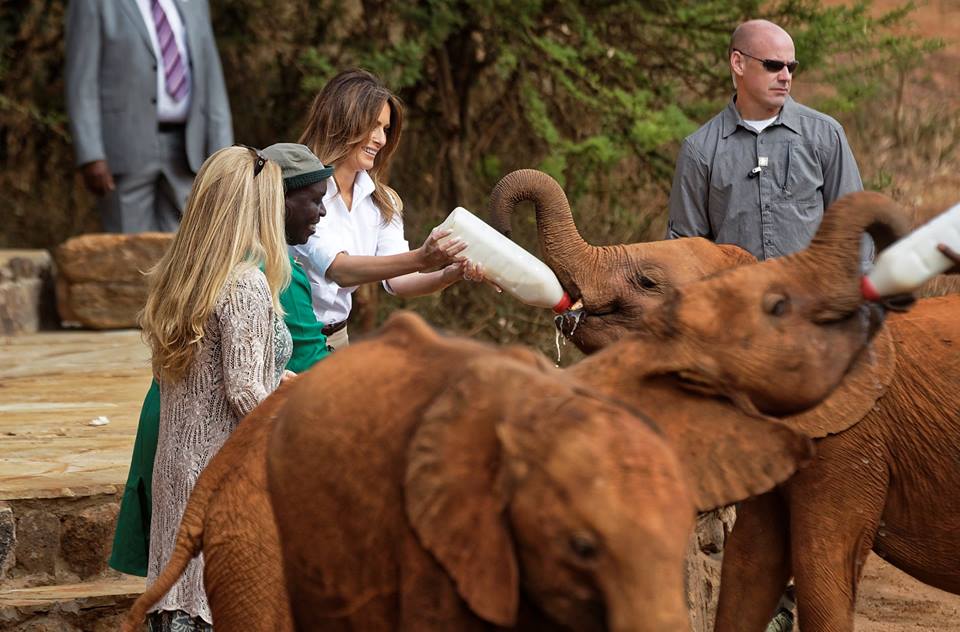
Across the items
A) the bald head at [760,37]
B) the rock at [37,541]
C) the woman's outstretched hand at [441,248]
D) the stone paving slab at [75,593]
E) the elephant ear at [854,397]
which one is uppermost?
the bald head at [760,37]

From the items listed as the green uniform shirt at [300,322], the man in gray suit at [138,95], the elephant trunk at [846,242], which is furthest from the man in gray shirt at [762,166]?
A: the man in gray suit at [138,95]

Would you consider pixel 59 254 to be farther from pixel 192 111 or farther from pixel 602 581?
pixel 602 581

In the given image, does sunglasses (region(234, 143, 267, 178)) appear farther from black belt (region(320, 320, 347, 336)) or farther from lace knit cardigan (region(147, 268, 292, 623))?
black belt (region(320, 320, 347, 336))

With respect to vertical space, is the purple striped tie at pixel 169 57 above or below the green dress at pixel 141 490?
above

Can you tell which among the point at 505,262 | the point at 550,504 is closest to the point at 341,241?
the point at 505,262

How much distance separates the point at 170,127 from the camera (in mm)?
9977

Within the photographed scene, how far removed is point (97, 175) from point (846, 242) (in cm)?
690

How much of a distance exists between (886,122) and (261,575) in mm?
11794

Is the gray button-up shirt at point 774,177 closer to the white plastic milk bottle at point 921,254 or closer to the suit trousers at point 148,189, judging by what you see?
the white plastic milk bottle at point 921,254

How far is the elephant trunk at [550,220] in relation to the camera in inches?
200

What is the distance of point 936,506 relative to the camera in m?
4.86

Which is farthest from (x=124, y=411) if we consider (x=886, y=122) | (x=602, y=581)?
(x=886, y=122)

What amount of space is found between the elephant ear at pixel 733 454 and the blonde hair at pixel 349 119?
253 centimetres

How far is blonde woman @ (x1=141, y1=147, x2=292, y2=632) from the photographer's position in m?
4.34
